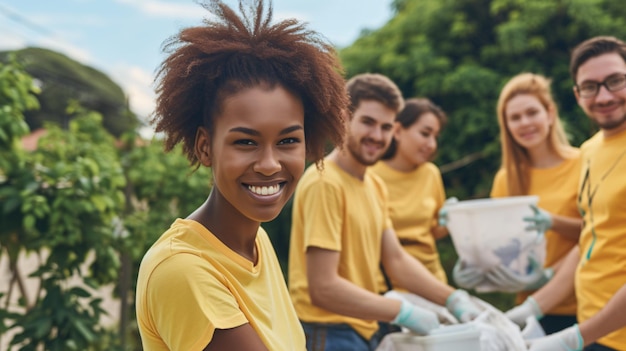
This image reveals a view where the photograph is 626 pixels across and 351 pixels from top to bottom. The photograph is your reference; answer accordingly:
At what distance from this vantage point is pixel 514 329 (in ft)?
8.13

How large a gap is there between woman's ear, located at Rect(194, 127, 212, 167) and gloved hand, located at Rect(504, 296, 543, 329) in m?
1.85

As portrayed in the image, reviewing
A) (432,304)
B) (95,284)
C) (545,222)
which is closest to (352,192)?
(432,304)

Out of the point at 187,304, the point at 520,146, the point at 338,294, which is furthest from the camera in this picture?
the point at 520,146

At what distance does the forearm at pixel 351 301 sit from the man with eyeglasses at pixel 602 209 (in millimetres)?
580

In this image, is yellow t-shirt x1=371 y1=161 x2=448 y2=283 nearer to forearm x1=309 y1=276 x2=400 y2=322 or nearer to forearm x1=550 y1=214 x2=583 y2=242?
forearm x1=550 y1=214 x2=583 y2=242

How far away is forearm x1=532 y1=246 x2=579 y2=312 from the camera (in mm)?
2922

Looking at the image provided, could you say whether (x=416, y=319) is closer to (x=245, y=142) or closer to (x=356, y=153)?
(x=356, y=153)

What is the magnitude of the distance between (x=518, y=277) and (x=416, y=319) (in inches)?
30.3

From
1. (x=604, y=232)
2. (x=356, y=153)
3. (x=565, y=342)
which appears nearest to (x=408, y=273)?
(x=356, y=153)

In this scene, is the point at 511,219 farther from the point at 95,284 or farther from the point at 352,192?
the point at 95,284

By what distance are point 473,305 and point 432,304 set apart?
0.20 metres

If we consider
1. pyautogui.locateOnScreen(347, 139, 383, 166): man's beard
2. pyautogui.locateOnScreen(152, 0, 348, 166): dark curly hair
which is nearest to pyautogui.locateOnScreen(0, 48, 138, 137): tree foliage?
pyautogui.locateOnScreen(347, 139, 383, 166): man's beard

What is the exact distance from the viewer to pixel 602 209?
8.30 feet

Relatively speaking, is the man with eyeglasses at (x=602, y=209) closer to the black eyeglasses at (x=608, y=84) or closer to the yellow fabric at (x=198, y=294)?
the black eyeglasses at (x=608, y=84)
